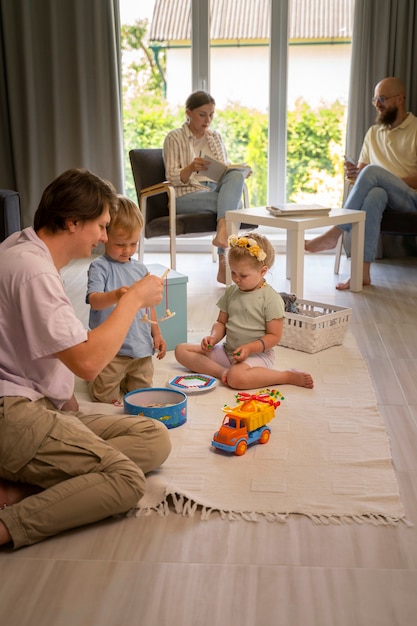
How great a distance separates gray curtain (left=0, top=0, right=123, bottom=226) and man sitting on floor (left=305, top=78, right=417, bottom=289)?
5.94ft

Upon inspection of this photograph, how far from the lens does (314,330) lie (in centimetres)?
326

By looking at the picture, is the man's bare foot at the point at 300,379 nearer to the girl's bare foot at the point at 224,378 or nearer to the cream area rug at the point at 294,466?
the cream area rug at the point at 294,466

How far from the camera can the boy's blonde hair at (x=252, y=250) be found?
9.37 ft

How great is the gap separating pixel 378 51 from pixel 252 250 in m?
3.09

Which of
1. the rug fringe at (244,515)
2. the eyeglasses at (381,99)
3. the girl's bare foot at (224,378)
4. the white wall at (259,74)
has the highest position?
the white wall at (259,74)

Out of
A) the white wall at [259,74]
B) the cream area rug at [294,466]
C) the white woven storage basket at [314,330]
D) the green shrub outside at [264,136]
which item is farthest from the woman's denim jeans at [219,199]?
the cream area rug at [294,466]

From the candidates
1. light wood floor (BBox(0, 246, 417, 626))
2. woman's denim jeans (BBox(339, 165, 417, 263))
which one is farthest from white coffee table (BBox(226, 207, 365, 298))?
light wood floor (BBox(0, 246, 417, 626))

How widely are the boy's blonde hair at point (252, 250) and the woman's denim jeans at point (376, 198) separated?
6.06ft

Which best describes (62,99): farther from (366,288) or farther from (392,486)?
(392,486)

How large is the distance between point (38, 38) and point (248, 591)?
4.89m

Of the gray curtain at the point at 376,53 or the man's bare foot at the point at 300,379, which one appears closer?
the man's bare foot at the point at 300,379

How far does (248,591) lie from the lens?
160 cm

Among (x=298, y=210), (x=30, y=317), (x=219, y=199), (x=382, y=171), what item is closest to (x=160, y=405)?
(x=30, y=317)

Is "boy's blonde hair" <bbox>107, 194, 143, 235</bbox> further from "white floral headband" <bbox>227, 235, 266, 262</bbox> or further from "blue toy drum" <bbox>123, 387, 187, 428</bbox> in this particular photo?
"blue toy drum" <bbox>123, 387, 187, 428</bbox>
